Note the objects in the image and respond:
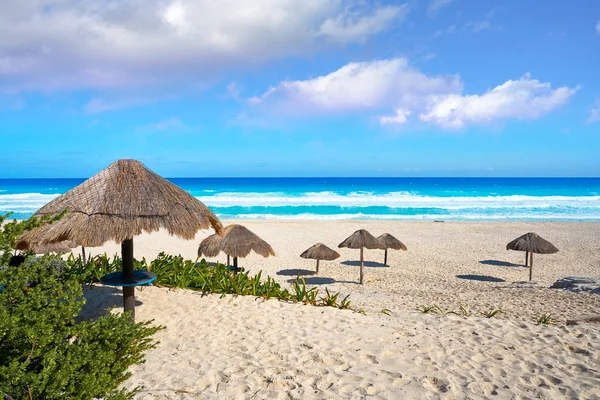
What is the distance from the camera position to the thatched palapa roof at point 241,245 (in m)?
10.8

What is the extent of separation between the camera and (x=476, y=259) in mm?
17719

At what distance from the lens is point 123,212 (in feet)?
19.6

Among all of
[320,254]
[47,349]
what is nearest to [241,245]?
[320,254]

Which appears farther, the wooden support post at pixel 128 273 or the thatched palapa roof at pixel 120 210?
the wooden support post at pixel 128 273

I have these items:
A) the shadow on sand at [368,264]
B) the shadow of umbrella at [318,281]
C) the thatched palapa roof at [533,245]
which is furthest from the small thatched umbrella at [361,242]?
the thatched palapa roof at [533,245]

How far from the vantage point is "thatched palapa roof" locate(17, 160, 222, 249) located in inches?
231

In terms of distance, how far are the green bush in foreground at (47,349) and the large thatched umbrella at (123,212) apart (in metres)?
1.59

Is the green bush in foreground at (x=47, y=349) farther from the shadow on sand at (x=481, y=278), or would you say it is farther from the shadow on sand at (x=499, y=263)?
the shadow on sand at (x=499, y=263)

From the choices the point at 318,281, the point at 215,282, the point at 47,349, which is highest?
the point at 47,349

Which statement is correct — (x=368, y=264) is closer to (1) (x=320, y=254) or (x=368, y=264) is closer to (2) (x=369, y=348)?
(1) (x=320, y=254)

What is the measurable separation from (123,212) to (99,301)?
254cm

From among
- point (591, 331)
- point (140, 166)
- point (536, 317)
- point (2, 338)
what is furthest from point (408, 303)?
point (2, 338)

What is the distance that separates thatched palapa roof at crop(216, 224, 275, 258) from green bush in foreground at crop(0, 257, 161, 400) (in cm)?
631

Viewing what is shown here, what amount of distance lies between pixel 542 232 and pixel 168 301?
2361 cm
